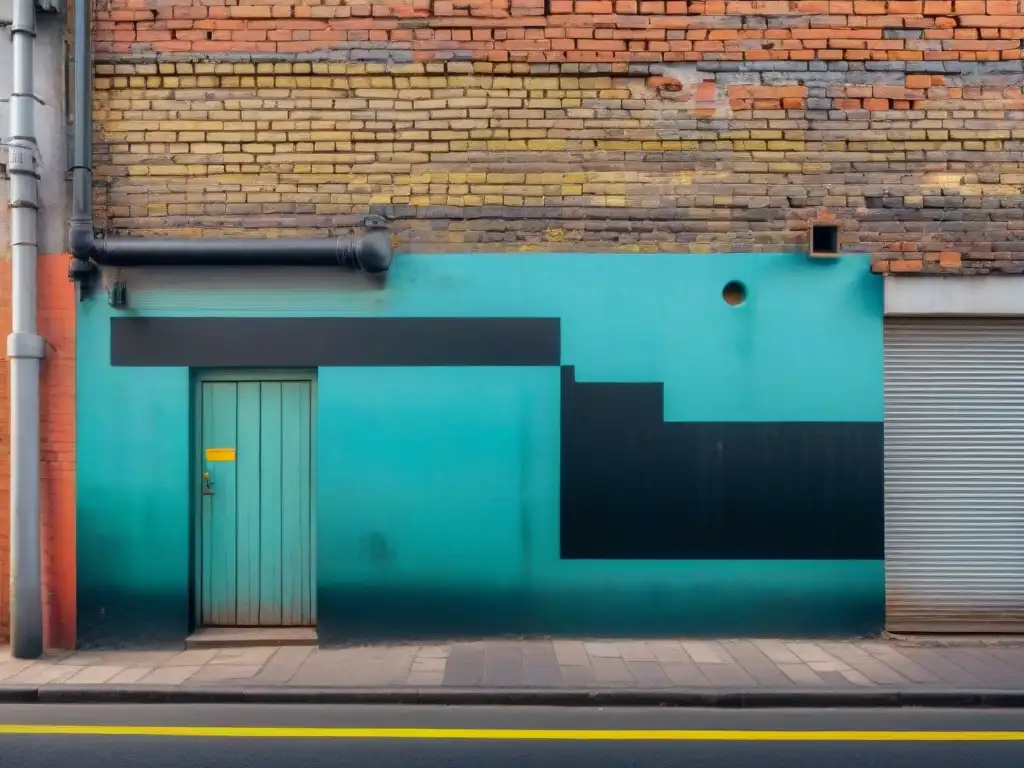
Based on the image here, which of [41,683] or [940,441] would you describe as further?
[940,441]

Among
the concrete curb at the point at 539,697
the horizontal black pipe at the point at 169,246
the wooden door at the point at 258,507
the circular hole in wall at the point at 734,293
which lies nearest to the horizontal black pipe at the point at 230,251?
the horizontal black pipe at the point at 169,246

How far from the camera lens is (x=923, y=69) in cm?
739

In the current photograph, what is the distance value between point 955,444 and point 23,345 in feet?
26.6

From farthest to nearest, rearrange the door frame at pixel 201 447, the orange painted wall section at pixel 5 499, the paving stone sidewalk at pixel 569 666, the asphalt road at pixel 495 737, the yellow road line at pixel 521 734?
the door frame at pixel 201 447 < the orange painted wall section at pixel 5 499 < the paving stone sidewalk at pixel 569 666 < the yellow road line at pixel 521 734 < the asphalt road at pixel 495 737

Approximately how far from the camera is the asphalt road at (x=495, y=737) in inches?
190

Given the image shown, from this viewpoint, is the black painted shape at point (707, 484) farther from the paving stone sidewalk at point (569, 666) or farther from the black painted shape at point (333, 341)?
the paving stone sidewalk at point (569, 666)

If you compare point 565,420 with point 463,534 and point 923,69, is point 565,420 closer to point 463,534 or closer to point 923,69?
point 463,534

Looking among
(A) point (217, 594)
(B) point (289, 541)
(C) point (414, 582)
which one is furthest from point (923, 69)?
(A) point (217, 594)

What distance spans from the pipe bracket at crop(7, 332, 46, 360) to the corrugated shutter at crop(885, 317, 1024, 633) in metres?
7.37

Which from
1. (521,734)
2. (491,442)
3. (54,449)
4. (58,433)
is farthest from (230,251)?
(521,734)

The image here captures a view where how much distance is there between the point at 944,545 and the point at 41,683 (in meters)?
7.48

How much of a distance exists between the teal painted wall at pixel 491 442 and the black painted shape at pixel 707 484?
0.12 m

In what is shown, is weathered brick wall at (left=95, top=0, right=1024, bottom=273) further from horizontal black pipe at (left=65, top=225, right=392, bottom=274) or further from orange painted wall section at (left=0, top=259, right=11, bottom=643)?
orange painted wall section at (left=0, top=259, right=11, bottom=643)

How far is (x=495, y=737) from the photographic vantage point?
17.1ft
